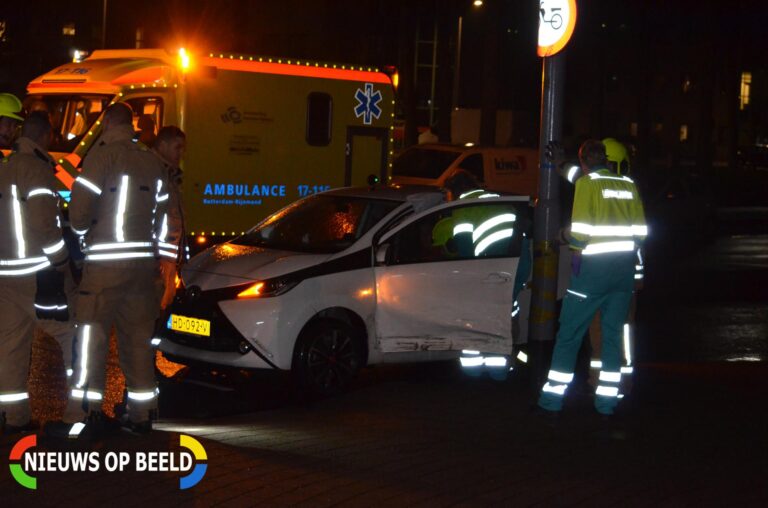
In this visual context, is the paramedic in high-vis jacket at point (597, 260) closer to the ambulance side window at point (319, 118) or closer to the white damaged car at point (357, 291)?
the white damaged car at point (357, 291)

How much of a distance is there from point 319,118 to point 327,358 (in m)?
7.76

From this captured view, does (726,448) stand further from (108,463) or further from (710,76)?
(710,76)

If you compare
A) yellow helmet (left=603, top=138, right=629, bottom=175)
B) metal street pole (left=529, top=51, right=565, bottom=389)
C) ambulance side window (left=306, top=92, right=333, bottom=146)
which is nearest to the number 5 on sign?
metal street pole (left=529, top=51, right=565, bottom=389)

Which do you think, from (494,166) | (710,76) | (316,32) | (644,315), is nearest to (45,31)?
(316,32)

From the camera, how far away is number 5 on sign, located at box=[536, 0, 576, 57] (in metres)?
8.83

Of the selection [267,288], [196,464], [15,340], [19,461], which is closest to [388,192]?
[267,288]

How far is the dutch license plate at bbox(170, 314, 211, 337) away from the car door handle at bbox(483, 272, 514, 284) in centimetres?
227

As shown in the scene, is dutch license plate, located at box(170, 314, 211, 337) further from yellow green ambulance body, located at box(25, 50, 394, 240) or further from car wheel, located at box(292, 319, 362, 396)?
yellow green ambulance body, located at box(25, 50, 394, 240)

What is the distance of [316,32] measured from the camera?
61.9 m

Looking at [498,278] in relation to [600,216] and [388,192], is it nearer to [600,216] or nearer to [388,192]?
[388,192]

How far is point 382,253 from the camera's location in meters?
9.69

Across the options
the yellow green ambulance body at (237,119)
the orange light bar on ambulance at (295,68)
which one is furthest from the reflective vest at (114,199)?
the orange light bar on ambulance at (295,68)

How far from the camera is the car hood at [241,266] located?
369 inches

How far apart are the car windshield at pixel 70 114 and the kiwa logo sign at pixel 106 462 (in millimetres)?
9361
